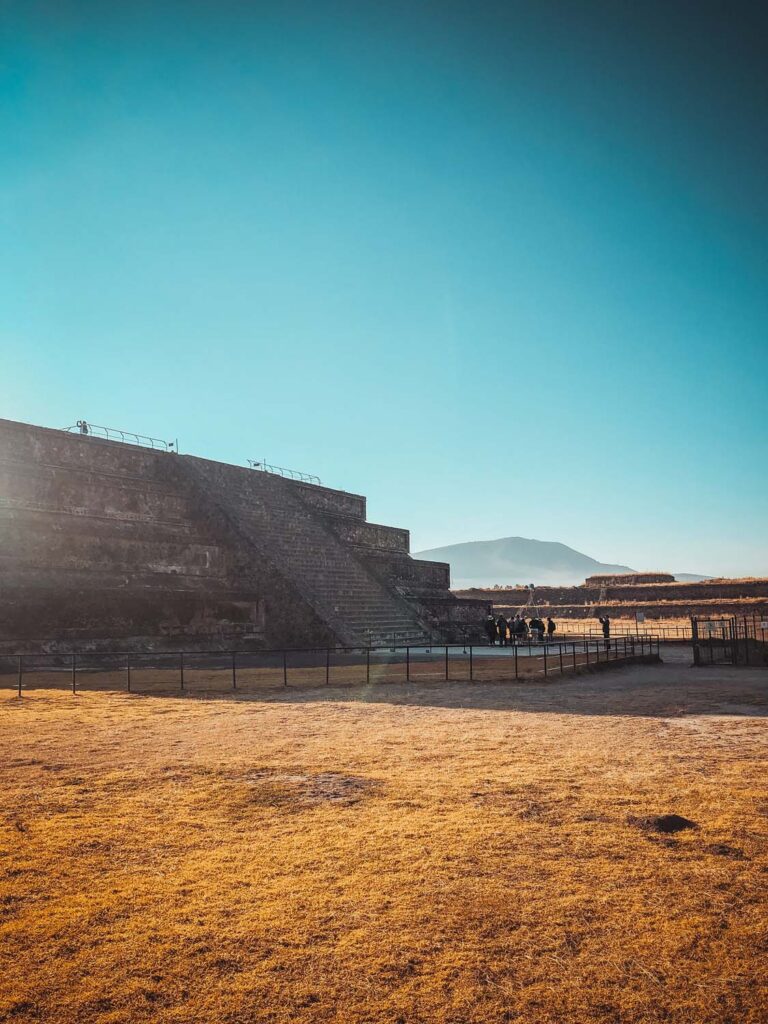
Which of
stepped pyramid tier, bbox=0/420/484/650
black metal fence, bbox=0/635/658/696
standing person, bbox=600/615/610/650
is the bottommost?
black metal fence, bbox=0/635/658/696

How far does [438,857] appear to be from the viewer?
441 cm

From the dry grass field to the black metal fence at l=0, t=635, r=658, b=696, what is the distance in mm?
5296

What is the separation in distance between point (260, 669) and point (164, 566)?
259 inches

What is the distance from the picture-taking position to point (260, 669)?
51.9ft

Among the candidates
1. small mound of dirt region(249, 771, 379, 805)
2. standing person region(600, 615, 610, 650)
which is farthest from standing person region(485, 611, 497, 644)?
small mound of dirt region(249, 771, 379, 805)

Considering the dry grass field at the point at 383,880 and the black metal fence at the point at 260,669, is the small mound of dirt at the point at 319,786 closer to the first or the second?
the dry grass field at the point at 383,880

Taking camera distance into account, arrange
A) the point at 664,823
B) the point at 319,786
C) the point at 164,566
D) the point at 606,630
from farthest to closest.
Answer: the point at 606,630 < the point at 164,566 < the point at 319,786 < the point at 664,823

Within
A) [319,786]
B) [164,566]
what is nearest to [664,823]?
[319,786]

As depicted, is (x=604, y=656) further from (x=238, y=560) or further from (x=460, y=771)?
(x=460, y=771)

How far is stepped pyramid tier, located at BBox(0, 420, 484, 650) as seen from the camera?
17547mm

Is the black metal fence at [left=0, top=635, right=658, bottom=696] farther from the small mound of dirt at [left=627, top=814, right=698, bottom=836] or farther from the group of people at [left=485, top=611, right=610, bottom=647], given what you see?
the small mound of dirt at [left=627, top=814, right=698, bottom=836]

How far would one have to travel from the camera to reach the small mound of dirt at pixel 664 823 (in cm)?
482

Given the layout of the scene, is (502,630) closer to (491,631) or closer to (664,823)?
(491,631)

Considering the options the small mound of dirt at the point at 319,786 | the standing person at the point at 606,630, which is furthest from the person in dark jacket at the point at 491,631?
the small mound of dirt at the point at 319,786
